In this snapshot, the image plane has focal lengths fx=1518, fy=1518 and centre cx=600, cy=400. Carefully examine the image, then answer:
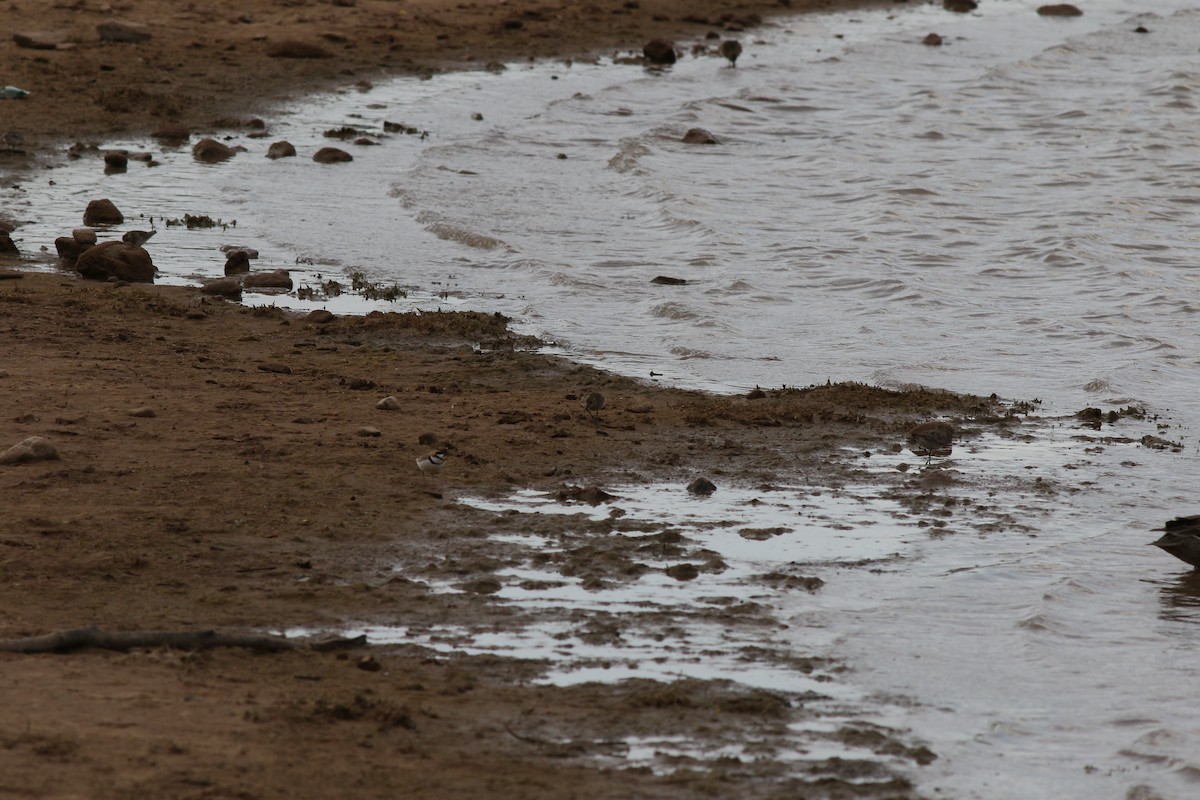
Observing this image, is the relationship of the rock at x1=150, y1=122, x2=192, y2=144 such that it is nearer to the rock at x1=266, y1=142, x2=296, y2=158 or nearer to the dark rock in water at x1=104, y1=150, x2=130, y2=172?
the rock at x1=266, y1=142, x2=296, y2=158

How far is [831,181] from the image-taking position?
15344mm

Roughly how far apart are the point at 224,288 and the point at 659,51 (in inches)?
540

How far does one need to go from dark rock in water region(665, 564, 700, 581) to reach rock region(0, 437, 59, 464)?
8.81 ft

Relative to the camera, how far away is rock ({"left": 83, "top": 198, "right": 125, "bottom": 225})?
11758 mm

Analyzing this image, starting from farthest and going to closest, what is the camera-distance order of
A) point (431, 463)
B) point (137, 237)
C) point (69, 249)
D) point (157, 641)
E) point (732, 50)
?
point (732, 50) → point (137, 237) → point (69, 249) → point (431, 463) → point (157, 641)

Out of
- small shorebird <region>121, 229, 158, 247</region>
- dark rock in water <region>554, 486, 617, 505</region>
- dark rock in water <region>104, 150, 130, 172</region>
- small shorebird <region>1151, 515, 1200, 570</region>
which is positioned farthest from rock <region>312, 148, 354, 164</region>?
small shorebird <region>1151, 515, 1200, 570</region>

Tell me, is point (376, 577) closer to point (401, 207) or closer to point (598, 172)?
point (401, 207)

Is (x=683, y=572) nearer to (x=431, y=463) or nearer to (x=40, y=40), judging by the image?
(x=431, y=463)

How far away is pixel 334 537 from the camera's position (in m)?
5.92

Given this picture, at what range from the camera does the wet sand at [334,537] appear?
13.8ft

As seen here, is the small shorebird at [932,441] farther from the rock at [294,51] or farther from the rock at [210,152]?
the rock at [294,51]

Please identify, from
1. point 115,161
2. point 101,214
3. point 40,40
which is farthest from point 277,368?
point 40,40

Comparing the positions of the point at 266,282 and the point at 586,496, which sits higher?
the point at 266,282

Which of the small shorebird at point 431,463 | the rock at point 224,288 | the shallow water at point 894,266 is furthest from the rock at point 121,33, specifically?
the small shorebird at point 431,463
